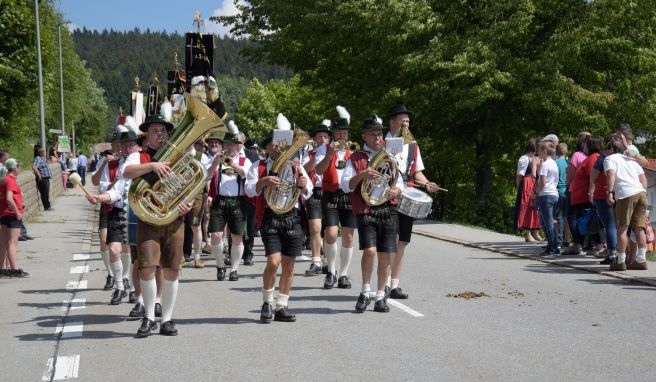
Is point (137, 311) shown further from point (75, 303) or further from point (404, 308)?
point (404, 308)

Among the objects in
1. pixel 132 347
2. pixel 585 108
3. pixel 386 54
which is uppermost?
pixel 386 54

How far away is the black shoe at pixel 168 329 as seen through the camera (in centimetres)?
813

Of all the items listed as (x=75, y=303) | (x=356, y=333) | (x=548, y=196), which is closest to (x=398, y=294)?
(x=356, y=333)

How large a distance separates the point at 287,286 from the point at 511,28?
16256 mm

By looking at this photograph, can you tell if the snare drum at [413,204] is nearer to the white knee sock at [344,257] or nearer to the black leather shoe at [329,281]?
the white knee sock at [344,257]

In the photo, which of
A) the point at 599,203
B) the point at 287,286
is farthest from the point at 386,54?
the point at 287,286

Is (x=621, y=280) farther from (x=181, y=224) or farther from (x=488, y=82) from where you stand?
(x=488, y=82)

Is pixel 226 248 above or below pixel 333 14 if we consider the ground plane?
below

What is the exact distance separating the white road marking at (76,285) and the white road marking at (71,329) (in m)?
2.85

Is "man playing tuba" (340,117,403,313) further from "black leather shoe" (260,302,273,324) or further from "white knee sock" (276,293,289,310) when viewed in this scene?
"black leather shoe" (260,302,273,324)

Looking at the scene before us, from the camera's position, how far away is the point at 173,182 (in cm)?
785

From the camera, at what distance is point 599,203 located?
41.9ft

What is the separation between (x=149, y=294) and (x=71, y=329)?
1.08m

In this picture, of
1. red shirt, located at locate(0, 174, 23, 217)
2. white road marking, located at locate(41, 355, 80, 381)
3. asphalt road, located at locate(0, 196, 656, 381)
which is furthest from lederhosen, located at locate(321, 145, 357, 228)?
red shirt, located at locate(0, 174, 23, 217)
